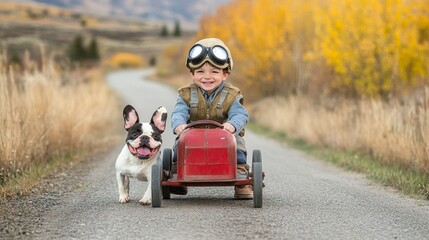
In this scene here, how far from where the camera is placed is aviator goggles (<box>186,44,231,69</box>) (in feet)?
26.0

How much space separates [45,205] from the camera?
7.89m

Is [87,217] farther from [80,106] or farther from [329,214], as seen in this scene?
[80,106]

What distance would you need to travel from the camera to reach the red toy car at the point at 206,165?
729cm

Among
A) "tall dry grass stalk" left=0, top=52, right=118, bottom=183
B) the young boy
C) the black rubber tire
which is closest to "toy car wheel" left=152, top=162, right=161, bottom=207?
the young boy

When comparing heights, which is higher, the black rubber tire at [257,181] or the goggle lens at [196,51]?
the goggle lens at [196,51]

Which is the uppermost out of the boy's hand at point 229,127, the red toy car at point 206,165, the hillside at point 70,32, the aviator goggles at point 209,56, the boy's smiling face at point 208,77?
the hillside at point 70,32

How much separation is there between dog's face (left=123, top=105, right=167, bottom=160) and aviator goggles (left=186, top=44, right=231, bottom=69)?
68 cm

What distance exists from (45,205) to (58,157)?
4781mm

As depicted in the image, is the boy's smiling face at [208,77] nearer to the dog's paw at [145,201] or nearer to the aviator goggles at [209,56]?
the aviator goggles at [209,56]

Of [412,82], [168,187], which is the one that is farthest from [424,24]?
[168,187]

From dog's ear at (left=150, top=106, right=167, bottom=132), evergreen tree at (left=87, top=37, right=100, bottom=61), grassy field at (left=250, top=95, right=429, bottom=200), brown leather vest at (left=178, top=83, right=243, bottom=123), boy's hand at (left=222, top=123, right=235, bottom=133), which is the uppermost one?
evergreen tree at (left=87, top=37, right=100, bottom=61)

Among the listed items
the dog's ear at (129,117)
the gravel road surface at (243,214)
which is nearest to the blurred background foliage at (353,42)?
the gravel road surface at (243,214)

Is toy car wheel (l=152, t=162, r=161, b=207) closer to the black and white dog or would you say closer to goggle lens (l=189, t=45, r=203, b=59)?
the black and white dog

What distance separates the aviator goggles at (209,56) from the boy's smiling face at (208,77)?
7 cm
